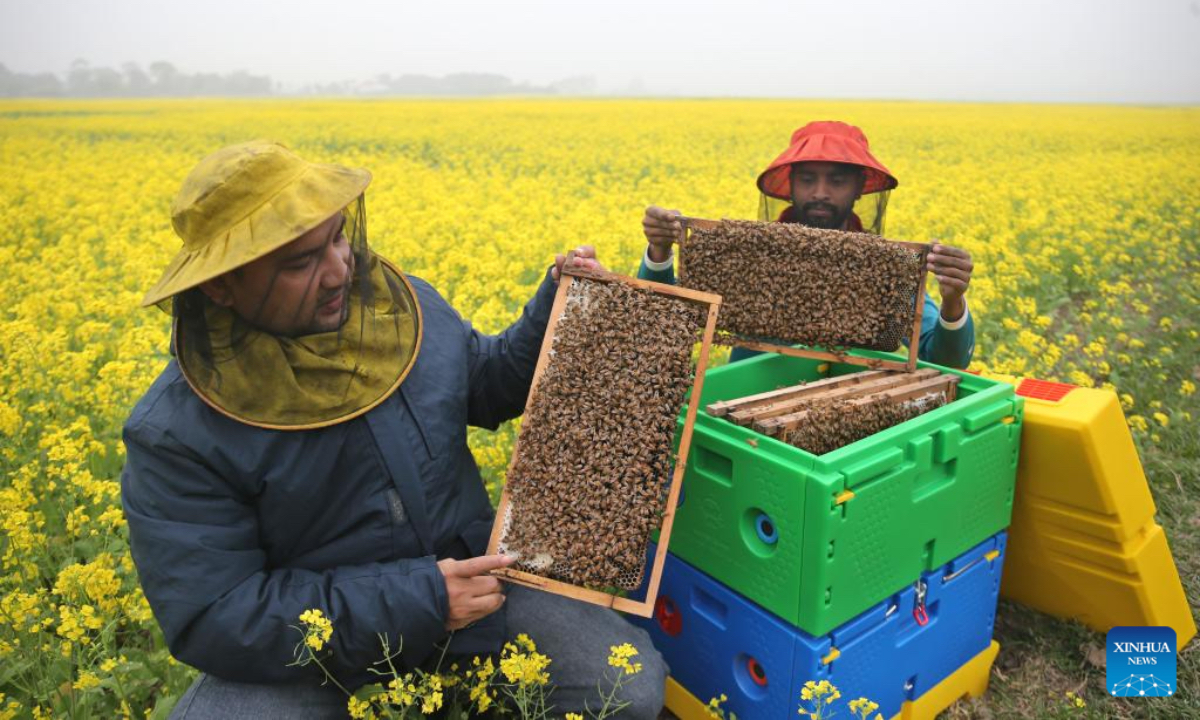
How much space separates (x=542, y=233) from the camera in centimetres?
984

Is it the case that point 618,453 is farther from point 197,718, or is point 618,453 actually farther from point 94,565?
point 94,565

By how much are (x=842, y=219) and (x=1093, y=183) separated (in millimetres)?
13457

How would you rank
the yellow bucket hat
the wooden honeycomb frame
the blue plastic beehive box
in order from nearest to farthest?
the yellow bucket hat → the blue plastic beehive box → the wooden honeycomb frame

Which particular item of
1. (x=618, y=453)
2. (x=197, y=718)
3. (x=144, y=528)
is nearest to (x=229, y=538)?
(x=144, y=528)

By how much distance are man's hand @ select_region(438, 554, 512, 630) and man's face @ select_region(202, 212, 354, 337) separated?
34.2 inches

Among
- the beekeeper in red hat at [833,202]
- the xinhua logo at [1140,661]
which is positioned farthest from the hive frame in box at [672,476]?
the xinhua logo at [1140,661]

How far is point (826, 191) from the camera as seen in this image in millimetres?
4117

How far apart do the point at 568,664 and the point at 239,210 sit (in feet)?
6.30

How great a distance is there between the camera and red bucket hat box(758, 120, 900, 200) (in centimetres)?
393

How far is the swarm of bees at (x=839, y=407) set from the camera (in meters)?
2.80

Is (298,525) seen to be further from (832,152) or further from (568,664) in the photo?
(832,152)

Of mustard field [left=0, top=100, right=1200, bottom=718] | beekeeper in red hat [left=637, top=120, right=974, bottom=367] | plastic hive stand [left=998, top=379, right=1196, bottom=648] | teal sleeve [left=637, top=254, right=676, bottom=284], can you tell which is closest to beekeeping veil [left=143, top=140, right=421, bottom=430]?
mustard field [left=0, top=100, right=1200, bottom=718]

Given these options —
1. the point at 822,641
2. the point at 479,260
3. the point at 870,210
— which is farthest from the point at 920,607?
the point at 479,260

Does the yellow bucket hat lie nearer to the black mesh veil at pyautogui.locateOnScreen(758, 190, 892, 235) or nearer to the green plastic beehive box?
the green plastic beehive box
